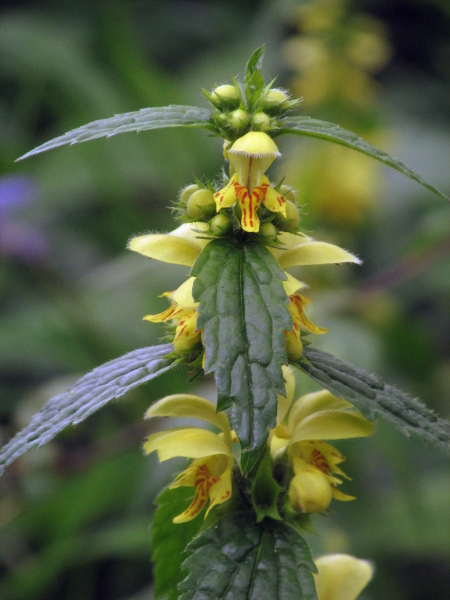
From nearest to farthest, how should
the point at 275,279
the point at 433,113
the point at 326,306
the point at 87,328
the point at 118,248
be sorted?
the point at 275,279
the point at 326,306
the point at 87,328
the point at 118,248
the point at 433,113

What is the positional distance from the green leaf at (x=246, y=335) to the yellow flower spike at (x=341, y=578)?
0.24m

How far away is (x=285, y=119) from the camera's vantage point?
0.64 m

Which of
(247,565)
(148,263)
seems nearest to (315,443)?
(247,565)

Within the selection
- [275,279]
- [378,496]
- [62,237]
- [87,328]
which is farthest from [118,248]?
[275,279]

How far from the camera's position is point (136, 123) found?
1.99 feet

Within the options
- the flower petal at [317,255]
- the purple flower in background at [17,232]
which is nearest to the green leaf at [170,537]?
the flower petal at [317,255]

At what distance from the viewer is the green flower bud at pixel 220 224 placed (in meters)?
0.63

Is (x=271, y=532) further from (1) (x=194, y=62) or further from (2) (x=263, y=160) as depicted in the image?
(1) (x=194, y=62)

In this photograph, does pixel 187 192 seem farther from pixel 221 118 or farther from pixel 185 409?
pixel 185 409

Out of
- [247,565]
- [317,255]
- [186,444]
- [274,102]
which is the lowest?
[247,565]

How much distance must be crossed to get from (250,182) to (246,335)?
150mm

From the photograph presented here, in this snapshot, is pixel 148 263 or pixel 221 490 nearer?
pixel 221 490

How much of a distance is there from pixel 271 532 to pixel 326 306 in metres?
1.28

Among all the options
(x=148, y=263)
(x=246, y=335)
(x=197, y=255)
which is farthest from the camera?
(x=148, y=263)
